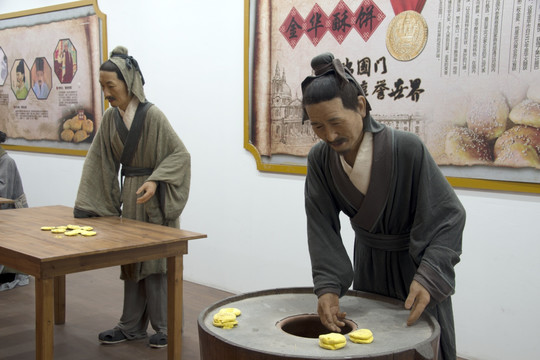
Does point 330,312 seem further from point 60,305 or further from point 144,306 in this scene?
point 60,305

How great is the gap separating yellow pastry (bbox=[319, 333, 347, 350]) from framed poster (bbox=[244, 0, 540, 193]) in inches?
74.5

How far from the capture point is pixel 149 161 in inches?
129

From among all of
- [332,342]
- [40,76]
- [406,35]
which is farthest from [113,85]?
[40,76]

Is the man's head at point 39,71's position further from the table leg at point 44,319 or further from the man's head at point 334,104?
the man's head at point 334,104

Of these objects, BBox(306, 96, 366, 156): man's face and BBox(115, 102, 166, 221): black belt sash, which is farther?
BBox(115, 102, 166, 221): black belt sash

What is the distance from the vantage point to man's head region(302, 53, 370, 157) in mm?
1592

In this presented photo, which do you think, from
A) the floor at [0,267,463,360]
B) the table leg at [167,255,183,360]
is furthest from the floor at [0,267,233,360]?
the table leg at [167,255,183,360]

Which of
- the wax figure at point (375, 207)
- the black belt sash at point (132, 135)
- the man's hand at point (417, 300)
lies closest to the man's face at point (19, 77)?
the black belt sash at point (132, 135)

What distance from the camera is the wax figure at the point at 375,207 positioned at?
161 cm

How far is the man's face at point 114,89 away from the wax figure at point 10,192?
1.73 metres

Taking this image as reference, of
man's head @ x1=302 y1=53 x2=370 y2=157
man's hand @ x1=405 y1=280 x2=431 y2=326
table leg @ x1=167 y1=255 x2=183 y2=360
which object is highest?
man's head @ x1=302 y1=53 x2=370 y2=157

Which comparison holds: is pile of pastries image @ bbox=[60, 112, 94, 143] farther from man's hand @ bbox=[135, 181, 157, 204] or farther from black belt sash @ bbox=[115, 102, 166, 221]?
man's hand @ bbox=[135, 181, 157, 204]

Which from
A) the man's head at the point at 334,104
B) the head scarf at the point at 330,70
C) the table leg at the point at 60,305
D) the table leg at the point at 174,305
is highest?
the head scarf at the point at 330,70

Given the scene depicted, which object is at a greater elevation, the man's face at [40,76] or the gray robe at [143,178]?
the man's face at [40,76]
